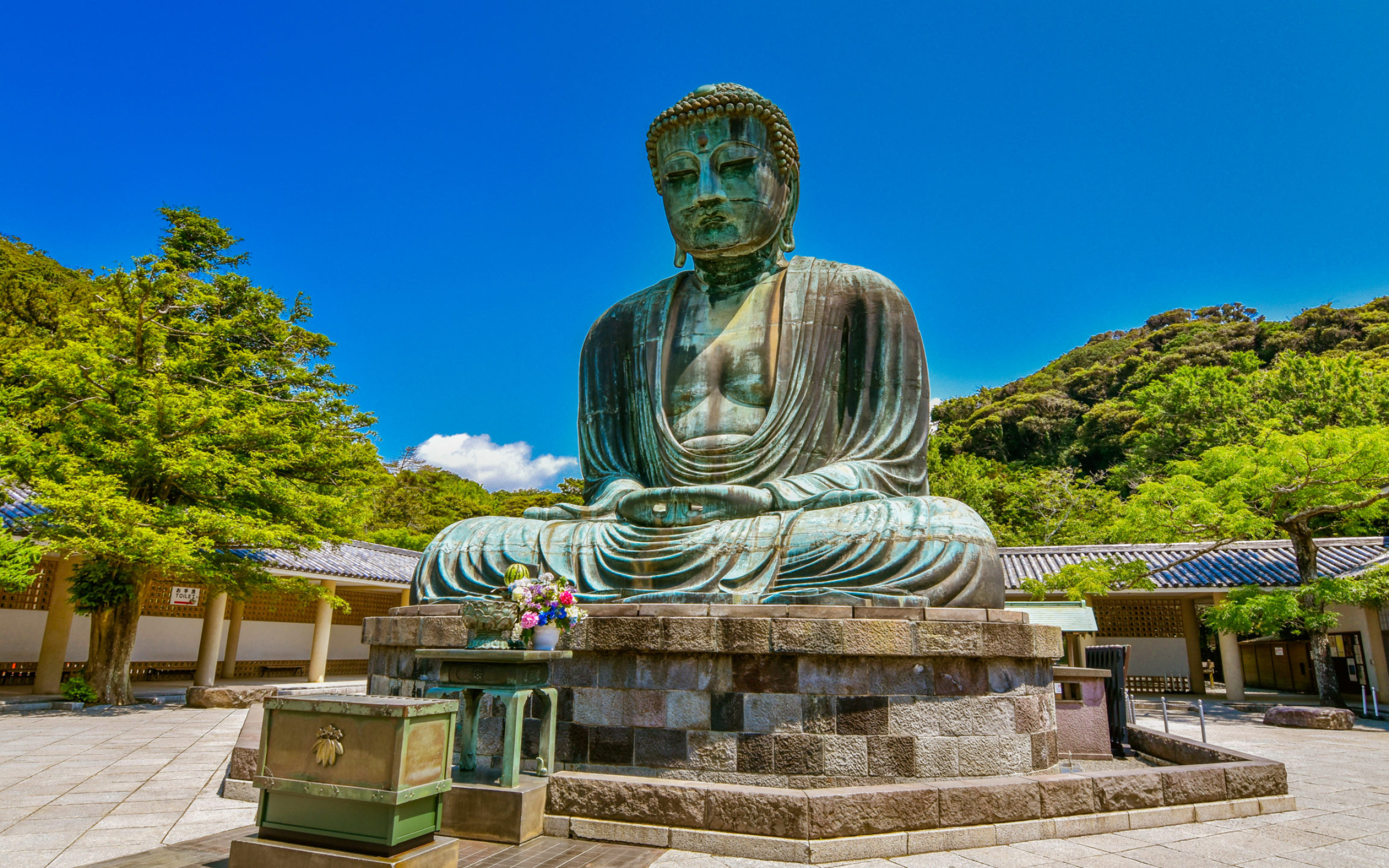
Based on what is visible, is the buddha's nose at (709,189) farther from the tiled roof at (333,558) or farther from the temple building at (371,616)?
the temple building at (371,616)

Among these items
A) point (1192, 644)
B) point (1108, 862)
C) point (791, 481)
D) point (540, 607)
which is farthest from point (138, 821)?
point (1192, 644)

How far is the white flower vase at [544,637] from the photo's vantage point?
4.24m

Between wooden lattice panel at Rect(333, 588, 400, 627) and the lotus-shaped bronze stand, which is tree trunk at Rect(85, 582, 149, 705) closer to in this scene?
wooden lattice panel at Rect(333, 588, 400, 627)

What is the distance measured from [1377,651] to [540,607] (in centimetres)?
1779

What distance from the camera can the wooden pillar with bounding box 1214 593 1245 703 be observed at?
56.3ft

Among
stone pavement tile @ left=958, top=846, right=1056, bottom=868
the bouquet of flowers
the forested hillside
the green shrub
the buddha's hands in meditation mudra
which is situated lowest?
the green shrub

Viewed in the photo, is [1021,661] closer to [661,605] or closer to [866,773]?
[866,773]

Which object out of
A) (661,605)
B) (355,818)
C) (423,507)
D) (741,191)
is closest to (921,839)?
(661,605)

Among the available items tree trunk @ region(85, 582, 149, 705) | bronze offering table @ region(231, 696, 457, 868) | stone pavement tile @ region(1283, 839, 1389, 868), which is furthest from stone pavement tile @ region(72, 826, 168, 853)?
tree trunk @ region(85, 582, 149, 705)

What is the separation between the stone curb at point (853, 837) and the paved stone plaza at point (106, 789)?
2111 millimetres

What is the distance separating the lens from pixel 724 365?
6891 mm

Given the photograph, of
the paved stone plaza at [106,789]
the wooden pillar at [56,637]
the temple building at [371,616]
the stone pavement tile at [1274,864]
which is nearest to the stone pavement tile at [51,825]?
the paved stone plaza at [106,789]

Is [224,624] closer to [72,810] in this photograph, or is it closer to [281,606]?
[281,606]

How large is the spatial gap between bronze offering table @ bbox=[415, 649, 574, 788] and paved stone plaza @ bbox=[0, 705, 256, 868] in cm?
144
